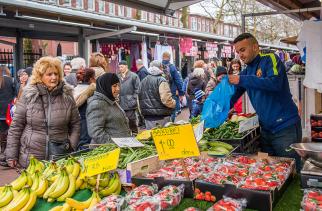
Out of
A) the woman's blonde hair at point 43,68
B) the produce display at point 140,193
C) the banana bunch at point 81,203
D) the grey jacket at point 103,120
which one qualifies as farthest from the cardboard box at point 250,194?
the woman's blonde hair at point 43,68

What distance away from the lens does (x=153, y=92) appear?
6.16 m

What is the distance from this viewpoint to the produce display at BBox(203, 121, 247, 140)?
3.31 m

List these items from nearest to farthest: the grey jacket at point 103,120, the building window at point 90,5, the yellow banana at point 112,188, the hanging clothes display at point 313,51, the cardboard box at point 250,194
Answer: the cardboard box at point 250,194
the yellow banana at point 112,188
the grey jacket at point 103,120
the hanging clothes display at point 313,51
the building window at point 90,5

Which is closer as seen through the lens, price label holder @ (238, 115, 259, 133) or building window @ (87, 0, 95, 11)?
price label holder @ (238, 115, 259, 133)

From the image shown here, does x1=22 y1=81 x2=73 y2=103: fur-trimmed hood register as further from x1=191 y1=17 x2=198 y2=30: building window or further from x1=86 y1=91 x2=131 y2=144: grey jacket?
x1=191 y1=17 x2=198 y2=30: building window

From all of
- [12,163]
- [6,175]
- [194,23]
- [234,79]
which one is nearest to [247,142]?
[234,79]

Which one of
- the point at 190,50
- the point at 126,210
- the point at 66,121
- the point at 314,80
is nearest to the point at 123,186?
the point at 126,210

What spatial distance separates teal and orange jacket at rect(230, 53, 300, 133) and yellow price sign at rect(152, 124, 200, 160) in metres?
1.01

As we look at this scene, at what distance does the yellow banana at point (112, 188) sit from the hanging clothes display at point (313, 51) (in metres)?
3.12

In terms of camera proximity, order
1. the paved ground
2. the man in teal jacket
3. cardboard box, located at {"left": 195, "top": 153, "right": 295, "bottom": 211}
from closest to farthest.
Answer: cardboard box, located at {"left": 195, "top": 153, "right": 295, "bottom": 211} < the man in teal jacket < the paved ground

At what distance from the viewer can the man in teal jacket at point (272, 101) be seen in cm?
308

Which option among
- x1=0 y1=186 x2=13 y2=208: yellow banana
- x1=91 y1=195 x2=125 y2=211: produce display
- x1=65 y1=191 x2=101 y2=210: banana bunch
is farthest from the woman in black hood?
x1=91 y1=195 x2=125 y2=211: produce display

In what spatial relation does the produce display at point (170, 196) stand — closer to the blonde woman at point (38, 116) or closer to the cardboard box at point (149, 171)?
the cardboard box at point (149, 171)

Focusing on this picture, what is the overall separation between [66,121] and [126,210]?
1802 mm
